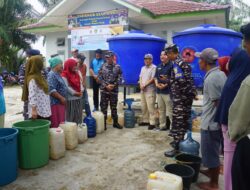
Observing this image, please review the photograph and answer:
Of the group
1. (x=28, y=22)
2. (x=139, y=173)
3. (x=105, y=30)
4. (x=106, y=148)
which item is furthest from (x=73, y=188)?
(x=28, y=22)

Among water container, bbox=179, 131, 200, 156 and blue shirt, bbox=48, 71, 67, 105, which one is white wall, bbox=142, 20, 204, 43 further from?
water container, bbox=179, 131, 200, 156

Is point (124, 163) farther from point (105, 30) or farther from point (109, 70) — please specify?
point (105, 30)

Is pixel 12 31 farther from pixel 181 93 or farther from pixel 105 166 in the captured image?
pixel 181 93

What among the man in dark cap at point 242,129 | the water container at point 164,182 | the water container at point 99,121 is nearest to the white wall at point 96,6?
the water container at point 99,121

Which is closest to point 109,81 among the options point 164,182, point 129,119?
point 129,119

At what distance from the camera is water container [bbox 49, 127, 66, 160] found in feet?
14.1

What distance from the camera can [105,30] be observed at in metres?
11.4

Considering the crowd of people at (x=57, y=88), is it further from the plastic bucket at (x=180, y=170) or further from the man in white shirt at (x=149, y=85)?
the plastic bucket at (x=180, y=170)

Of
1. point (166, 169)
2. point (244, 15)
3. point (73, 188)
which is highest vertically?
point (244, 15)

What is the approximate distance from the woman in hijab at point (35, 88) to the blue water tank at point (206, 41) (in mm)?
3361

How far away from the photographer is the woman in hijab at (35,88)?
407 cm

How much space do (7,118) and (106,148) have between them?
3758 millimetres

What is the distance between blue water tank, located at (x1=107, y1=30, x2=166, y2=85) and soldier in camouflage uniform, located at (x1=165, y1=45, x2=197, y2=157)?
2.56 m

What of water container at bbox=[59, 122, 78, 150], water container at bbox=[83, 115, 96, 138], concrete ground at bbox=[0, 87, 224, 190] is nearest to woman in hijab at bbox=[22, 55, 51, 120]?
water container at bbox=[59, 122, 78, 150]
